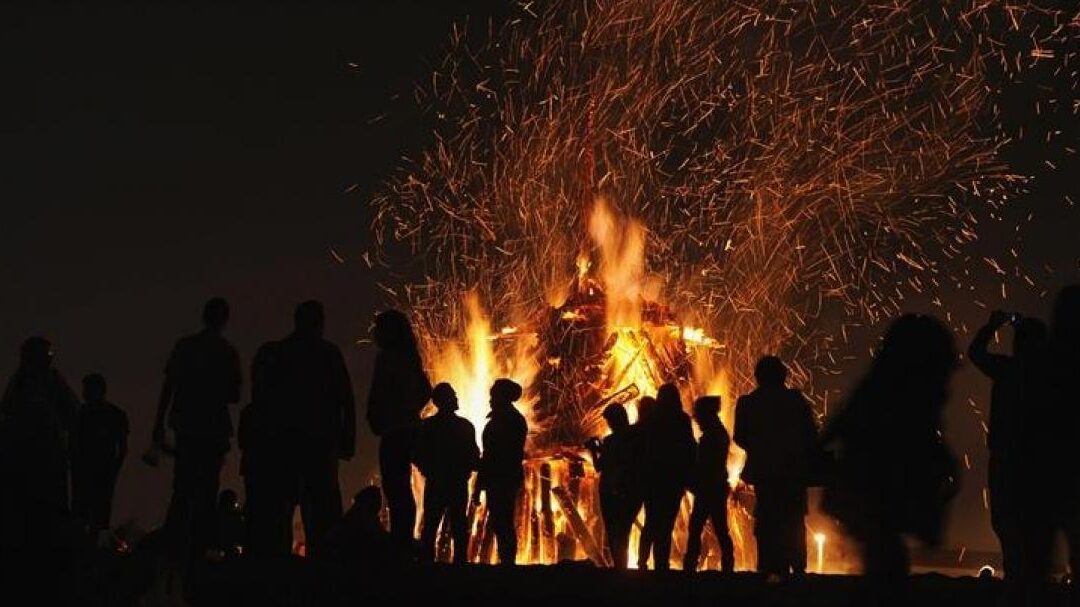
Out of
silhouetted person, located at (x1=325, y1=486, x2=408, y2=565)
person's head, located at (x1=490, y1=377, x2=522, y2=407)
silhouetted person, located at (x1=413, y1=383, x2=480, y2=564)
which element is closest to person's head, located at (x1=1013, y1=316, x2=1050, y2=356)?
silhouetted person, located at (x1=325, y1=486, x2=408, y2=565)

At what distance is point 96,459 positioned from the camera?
14.4 meters

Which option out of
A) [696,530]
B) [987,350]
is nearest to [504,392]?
[696,530]

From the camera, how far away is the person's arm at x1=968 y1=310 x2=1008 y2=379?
9602mm

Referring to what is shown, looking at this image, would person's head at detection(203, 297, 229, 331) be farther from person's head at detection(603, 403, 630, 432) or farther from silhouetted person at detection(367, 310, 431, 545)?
person's head at detection(603, 403, 630, 432)

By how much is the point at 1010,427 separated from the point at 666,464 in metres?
4.55

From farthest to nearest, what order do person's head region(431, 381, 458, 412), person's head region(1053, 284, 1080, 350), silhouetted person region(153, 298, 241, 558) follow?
person's head region(431, 381, 458, 412), silhouetted person region(153, 298, 241, 558), person's head region(1053, 284, 1080, 350)

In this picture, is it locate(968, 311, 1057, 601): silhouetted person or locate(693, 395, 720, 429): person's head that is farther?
locate(693, 395, 720, 429): person's head

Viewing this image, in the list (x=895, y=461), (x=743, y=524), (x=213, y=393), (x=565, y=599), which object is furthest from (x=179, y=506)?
(x=743, y=524)

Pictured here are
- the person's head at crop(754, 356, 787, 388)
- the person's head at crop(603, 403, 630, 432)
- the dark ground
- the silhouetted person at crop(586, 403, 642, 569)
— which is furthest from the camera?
the person's head at crop(603, 403, 630, 432)

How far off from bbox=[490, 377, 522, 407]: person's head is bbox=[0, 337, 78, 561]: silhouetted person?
11.8ft

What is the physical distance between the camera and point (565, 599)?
1071 centimetres

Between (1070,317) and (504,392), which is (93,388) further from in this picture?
(1070,317)

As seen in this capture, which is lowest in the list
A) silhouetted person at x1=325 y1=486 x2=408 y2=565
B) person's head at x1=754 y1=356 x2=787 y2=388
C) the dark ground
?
the dark ground

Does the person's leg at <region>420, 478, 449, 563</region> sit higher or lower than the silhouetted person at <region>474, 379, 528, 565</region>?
lower
